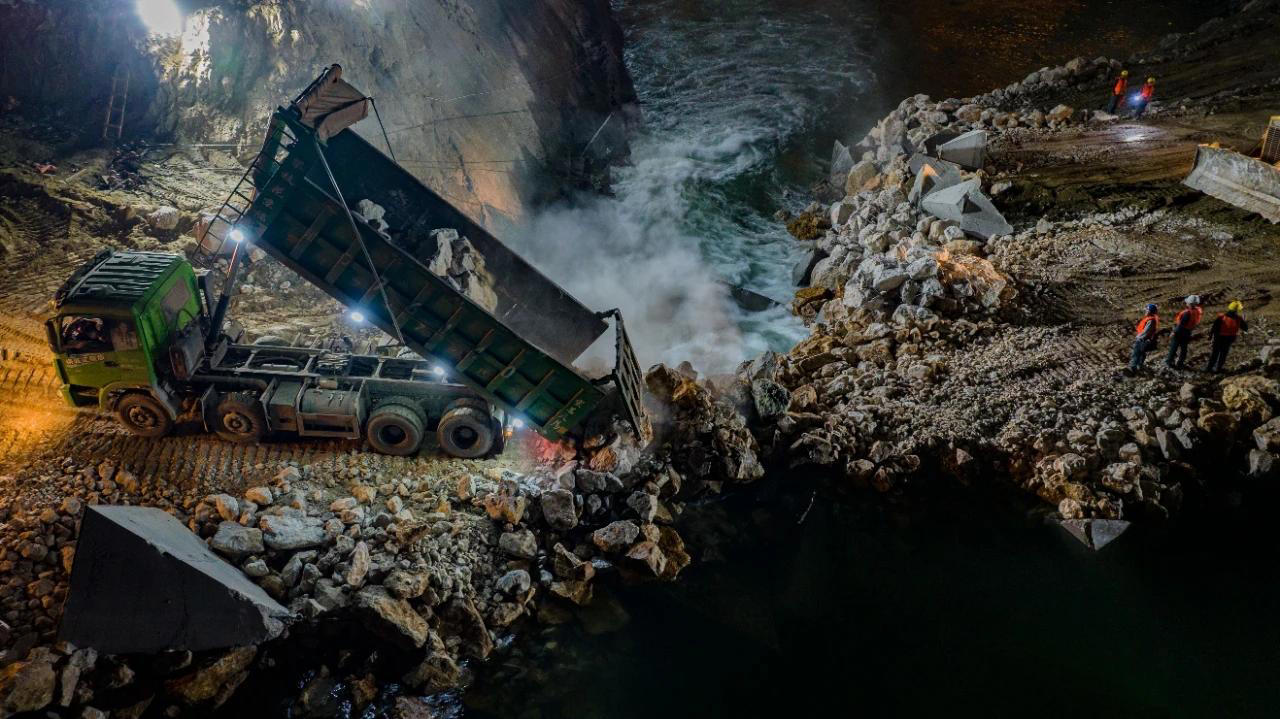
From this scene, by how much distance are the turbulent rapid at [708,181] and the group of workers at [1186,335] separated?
15.9 ft

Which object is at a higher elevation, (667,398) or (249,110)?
(249,110)

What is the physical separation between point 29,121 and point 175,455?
9.05 meters

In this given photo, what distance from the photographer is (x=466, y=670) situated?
6.12 m

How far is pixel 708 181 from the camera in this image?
706 inches

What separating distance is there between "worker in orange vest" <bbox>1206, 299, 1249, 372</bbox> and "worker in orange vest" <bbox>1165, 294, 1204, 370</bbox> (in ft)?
0.82

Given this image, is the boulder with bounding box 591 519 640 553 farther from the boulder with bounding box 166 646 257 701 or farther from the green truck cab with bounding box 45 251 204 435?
the green truck cab with bounding box 45 251 204 435

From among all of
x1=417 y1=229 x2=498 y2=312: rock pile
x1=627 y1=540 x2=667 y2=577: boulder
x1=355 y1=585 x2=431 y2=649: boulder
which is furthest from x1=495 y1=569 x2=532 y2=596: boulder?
x1=417 y1=229 x2=498 y2=312: rock pile

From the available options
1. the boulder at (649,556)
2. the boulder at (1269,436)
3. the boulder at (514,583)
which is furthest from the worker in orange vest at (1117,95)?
the boulder at (514,583)

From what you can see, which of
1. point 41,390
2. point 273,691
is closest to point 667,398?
point 273,691

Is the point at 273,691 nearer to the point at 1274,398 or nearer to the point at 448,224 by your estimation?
the point at 448,224

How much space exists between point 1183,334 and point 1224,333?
0.42 m

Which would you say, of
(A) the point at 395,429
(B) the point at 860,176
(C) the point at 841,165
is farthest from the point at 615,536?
(C) the point at 841,165

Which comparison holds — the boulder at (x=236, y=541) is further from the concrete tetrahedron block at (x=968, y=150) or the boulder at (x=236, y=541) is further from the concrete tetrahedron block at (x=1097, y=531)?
the concrete tetrahedron block at (x=968, y=150)

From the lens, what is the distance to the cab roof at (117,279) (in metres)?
7.13
